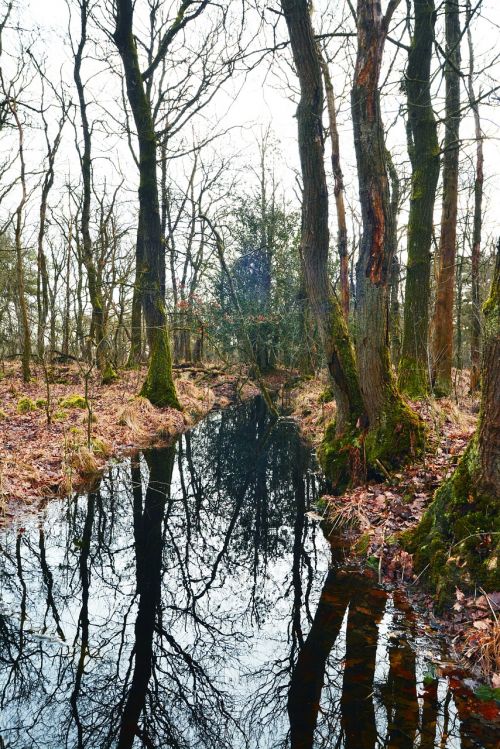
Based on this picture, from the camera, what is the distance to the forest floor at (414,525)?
330 cm

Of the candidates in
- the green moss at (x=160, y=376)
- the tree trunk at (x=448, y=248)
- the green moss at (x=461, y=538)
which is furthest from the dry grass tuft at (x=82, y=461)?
the tree trunk at (x=448, y=248)

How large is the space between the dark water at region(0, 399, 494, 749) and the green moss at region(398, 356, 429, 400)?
141 inches

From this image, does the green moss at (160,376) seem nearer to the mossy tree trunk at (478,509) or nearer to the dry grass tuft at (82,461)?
the dry grass tuft at (82,461)

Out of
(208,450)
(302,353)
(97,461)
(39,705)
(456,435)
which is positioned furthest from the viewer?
(302,353)

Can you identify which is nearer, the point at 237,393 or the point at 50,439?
the point at 50,439

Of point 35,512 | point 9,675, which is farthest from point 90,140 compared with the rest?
point 9,675

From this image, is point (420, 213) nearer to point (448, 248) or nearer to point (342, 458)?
point (448, 248)

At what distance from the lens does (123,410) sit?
10914mm

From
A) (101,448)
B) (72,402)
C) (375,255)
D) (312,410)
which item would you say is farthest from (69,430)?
(312,410)

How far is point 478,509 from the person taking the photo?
4.05m

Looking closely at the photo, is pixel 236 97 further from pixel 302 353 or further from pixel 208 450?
pixel 302 353

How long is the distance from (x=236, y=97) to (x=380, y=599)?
852 centimetres

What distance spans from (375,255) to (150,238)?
6.87m

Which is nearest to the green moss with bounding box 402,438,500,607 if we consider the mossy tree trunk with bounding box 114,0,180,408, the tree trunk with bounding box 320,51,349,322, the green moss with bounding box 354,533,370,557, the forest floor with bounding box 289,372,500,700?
the forest floor with bounding box 289,372,500,700
